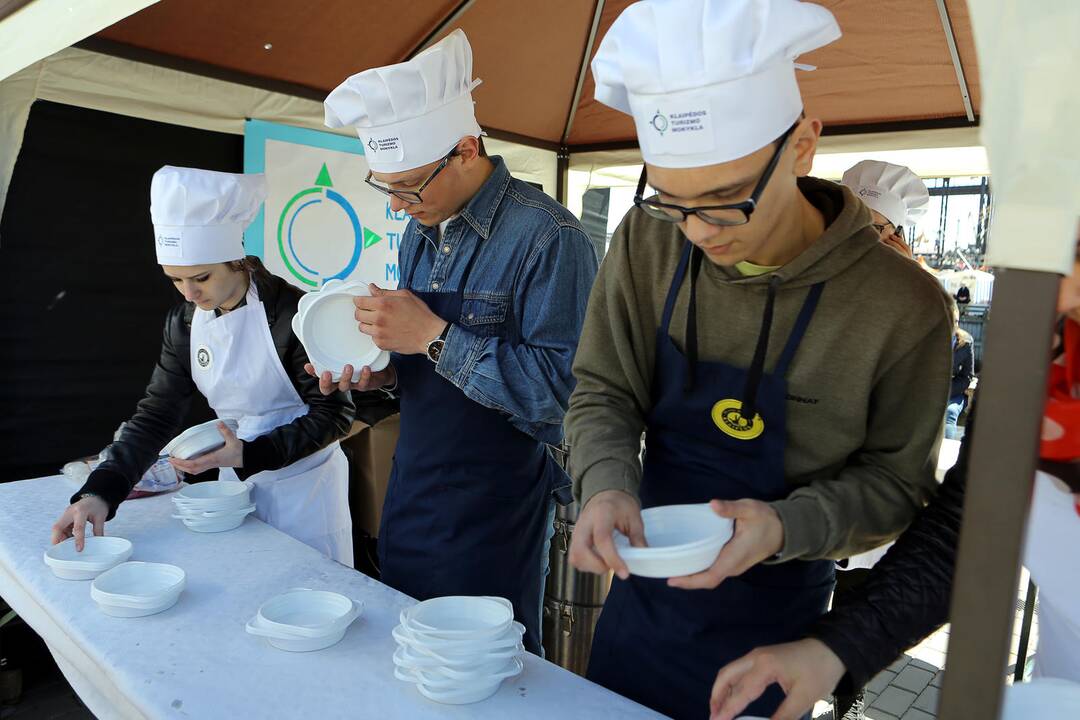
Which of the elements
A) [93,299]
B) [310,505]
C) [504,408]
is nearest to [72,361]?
[93,299]

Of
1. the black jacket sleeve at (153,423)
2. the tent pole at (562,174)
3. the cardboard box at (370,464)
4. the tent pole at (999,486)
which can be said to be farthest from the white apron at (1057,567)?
the tent pole at (562,174)

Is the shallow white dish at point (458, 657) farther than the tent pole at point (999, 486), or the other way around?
the shallow white dish at point (458, 657)

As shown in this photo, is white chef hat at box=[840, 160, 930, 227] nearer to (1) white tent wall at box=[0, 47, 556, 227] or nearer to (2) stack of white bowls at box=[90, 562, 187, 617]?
(1) white tent wall at box=[0, 47, 556, 227]

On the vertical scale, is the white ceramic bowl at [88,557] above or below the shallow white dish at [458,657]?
below

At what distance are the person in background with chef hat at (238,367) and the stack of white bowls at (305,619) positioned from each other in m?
0.73

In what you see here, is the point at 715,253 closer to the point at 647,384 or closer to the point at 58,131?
the point at 647,384

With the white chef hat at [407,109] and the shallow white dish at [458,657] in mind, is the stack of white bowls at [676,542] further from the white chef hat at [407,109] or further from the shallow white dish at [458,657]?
the white chef hat at [407,109]

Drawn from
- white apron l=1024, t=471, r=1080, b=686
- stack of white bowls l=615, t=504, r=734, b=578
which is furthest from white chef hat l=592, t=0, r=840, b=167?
white apron l=1024, t=471, r=1080, b=686

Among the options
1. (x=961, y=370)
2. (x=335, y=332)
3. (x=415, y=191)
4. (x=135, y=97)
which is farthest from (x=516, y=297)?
(x=961, y=370)

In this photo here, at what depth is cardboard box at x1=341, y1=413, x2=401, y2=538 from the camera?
13.7 feet

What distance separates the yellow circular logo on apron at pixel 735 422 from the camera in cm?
139

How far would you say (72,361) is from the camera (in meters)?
3.46

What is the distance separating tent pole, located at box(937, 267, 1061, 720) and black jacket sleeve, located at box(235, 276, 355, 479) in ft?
6.43

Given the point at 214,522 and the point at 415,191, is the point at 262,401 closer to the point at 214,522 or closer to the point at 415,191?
the point at 214,522
